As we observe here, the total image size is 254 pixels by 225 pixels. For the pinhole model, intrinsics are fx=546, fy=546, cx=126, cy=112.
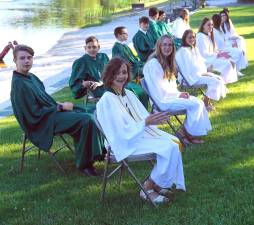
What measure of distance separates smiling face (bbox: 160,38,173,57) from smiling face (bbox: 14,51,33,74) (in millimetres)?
1732

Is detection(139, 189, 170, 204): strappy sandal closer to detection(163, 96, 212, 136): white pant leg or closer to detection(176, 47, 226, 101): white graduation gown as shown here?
detection(163, 96, 212, 136): white pant leg

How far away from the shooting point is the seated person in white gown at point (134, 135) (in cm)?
529

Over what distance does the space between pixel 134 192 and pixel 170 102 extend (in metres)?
1.82

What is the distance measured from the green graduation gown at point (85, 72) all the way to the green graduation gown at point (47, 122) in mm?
1990

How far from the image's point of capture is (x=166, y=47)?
277 inches

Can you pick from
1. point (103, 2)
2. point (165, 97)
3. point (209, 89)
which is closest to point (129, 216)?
point (165, 97)

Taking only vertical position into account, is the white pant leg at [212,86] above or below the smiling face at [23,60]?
below

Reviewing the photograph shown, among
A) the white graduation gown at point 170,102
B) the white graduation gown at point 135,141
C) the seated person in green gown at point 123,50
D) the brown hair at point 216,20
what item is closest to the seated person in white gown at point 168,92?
the white graduation gown at point 170,102

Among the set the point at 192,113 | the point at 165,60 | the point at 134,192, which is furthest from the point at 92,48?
the point at 134,192

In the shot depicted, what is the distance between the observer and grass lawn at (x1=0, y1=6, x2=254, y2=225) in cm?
514

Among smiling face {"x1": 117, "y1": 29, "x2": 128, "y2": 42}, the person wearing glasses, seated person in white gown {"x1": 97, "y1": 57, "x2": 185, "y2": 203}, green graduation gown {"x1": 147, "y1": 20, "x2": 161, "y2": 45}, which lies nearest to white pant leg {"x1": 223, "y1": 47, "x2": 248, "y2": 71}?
green graduation gown {"x1": 147, "y1": 20, "x2": 161, "y2": 45}

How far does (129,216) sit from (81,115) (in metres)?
1.60

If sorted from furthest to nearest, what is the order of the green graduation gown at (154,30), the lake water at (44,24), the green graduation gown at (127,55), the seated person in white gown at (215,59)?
the lake water at (44,24) → the green graduation gown at (154,30) → the seated person in white gown at (215,59) → the green graduation gown at (127,55)

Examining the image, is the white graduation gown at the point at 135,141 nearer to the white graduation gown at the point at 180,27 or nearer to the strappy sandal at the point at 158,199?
the strappy sandal at the point at 158,199
